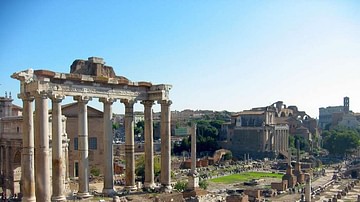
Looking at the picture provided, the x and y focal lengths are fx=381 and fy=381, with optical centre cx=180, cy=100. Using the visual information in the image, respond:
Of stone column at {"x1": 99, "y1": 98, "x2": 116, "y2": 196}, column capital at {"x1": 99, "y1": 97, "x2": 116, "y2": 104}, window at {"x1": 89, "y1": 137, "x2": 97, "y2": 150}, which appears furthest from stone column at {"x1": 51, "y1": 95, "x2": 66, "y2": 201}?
window at {"x1": 89, "y1": 137, "x2": 97, "y2": 150}

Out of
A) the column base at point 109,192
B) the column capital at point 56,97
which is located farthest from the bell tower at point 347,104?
the column capital at point 56,97

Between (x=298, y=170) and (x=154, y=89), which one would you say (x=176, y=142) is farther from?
(x=154, y=89)

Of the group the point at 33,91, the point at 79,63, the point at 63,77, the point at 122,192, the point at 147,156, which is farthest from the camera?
the point at 147,156

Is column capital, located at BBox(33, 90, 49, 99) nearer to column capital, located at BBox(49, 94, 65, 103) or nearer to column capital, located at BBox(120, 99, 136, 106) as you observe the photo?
column capital, located at BBox(49, 94, 65, 103)

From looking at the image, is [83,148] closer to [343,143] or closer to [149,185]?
[149,185]

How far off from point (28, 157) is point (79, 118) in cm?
262

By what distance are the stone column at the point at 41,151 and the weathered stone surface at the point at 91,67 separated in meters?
2.55

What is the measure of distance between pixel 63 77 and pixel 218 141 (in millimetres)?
63839

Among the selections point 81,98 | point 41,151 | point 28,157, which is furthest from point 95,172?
point 41,151

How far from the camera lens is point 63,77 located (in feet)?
45.9

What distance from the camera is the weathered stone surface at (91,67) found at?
15.2 meters

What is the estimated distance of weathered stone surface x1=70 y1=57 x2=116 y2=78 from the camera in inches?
599

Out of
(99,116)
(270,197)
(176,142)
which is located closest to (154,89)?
(270,197)

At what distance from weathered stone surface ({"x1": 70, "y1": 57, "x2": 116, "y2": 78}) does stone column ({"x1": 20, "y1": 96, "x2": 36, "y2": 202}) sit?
8.42 feet
